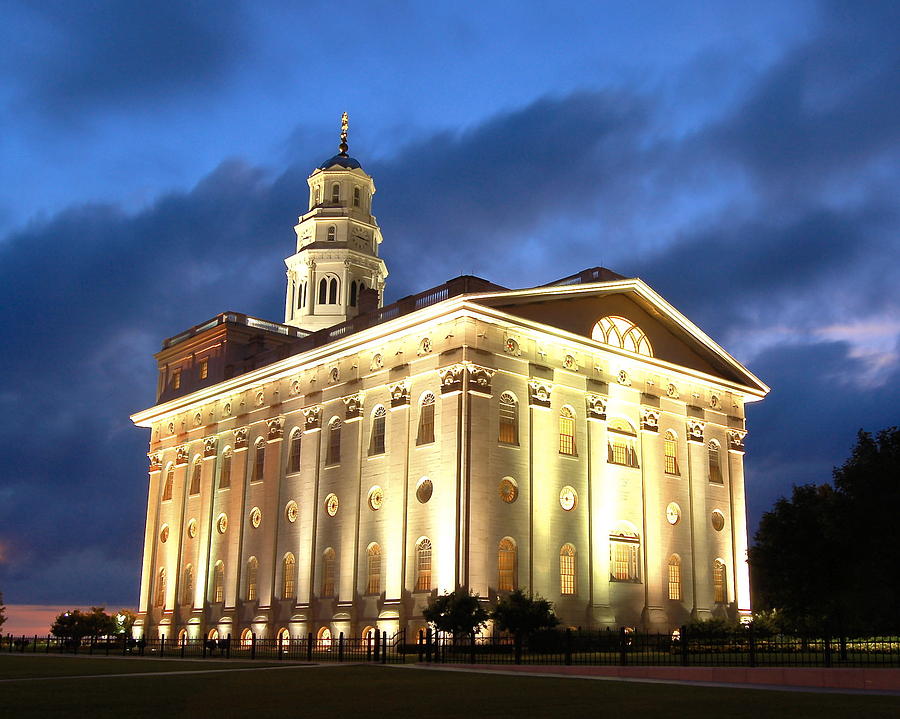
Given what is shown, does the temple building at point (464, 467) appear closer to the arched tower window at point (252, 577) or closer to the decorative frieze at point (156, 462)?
the arched tower window at point (252, 577)

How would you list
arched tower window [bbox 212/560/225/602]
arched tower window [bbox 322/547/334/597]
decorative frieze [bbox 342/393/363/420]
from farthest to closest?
arched tower window [bbox 212/560/225/602] < decorative frieze [bbox 342/393/363/420] < arched tower window [bbox 322/547/334/597]

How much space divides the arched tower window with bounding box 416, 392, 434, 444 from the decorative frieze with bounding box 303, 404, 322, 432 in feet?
26.9

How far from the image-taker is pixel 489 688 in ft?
67.1

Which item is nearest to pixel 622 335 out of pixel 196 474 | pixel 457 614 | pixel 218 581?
pixel 457 614

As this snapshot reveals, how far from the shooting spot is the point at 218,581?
5934 centimetres

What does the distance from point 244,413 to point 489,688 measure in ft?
137

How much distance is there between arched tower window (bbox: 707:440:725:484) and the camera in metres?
56.6

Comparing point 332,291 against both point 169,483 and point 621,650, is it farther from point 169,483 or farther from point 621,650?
point 621,650

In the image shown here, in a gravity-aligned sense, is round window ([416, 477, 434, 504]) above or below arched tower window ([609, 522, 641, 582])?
above

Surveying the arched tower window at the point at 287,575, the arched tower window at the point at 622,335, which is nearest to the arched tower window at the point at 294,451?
the arched tower window at the point at 287,575

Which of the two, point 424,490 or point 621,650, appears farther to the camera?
point 424,490

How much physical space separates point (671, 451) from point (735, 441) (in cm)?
606

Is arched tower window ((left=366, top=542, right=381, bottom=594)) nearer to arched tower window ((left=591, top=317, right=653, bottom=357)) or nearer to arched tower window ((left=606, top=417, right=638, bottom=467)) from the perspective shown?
arched tower window ((left=606, top=417, right=638, bottom=467))

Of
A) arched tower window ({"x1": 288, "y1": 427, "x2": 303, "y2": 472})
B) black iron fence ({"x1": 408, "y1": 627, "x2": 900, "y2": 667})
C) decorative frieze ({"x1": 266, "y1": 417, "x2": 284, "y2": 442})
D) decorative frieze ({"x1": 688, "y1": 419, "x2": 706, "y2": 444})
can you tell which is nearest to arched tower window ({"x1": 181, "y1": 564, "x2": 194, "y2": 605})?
decorative frieze ({"x1": 266, "y1": 417, "x2": 284, "y2": 442})
